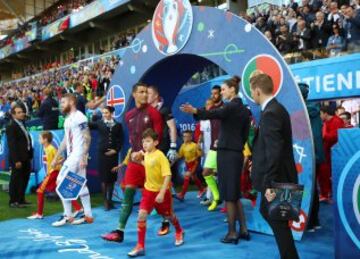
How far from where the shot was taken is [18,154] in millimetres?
7977

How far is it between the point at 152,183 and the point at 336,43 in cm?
483

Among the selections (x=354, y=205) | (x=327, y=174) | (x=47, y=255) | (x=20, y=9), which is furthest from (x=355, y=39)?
(x=20, y=9)

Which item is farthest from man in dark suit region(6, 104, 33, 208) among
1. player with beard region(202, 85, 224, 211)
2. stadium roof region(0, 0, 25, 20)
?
stadium roof region(0, 0, 25, 20)

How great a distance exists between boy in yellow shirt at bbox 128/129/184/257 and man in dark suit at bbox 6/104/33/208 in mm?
3542

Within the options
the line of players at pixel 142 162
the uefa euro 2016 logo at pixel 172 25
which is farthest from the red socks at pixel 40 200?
the uefa euro 2016 logo at pixel 172 25

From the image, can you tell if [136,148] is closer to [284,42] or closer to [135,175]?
[135,175]

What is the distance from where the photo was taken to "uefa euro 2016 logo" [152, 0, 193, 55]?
6602mm

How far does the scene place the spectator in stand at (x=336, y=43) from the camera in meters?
7.50

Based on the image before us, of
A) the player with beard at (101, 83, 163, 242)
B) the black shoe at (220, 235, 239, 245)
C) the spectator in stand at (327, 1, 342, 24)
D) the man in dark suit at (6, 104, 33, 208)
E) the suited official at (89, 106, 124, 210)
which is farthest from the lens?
the spectator in stand at (327, 1, 342, 24)

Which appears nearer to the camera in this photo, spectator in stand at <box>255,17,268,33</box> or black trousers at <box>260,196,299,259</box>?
black trousers at <box>260,196,299,259</box>

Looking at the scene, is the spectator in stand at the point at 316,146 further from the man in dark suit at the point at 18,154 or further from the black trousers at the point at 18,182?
the black trousers at the point at 18,182

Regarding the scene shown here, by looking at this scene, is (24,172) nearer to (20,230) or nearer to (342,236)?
(20,230)

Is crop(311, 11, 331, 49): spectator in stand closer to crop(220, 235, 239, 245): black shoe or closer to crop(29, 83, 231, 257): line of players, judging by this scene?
crop(29, 83, 231, 257): line of players

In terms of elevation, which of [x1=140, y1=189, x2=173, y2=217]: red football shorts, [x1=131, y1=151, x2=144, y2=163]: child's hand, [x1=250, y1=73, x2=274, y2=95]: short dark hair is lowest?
[x1=140, y1=189, x2=173, y2=217]: red football shorts
